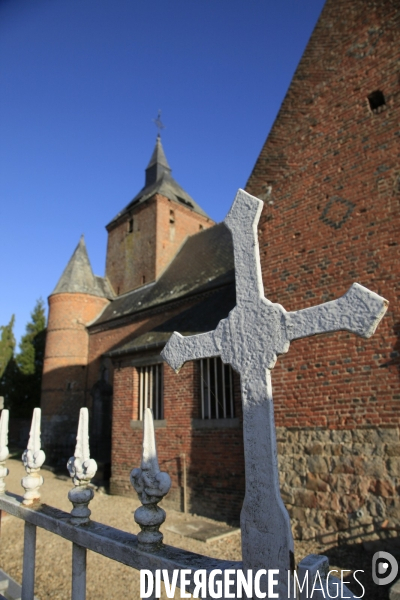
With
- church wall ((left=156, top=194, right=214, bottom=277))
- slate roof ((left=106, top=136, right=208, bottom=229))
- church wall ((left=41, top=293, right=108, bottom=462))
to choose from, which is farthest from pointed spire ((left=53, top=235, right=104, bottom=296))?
church wall ((left=156, top=194, right=214, bottom=277))

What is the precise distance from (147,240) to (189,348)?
1827 cm

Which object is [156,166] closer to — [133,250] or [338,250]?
[133,250]

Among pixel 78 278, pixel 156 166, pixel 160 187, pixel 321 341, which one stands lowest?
pixel 321 341

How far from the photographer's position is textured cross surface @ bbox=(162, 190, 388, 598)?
5.53 feet

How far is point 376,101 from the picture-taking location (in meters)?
6.67

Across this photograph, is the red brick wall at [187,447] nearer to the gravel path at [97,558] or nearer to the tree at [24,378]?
the gravel path at [97,558]

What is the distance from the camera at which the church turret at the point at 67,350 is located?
18.0 m

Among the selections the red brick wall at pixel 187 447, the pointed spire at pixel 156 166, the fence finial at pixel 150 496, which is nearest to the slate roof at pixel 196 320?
the red brick wall at pixel 187 447

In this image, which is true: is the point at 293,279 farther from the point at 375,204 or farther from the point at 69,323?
the point at 69,323

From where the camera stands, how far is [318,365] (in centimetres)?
633

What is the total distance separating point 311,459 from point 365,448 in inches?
37.0

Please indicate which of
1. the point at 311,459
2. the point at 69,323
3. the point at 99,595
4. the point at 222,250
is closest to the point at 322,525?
the point at 311,459

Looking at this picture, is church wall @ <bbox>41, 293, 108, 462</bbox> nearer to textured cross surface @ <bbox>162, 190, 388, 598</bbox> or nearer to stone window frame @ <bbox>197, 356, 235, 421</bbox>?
stone window frame @ <bbox>197, 356, 235, 421</bbox>

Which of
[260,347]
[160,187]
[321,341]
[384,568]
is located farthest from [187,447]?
[160,187]
